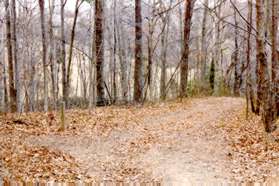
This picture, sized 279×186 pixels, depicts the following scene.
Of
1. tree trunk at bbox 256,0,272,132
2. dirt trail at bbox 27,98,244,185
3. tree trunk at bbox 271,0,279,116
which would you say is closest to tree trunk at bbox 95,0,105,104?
dirt trail at bbox 27,98,244,185

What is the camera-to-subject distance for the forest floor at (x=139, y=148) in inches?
357

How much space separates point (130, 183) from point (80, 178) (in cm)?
101

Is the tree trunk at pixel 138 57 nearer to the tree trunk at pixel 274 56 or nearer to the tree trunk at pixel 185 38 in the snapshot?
the tree trunk at pixel 185 38

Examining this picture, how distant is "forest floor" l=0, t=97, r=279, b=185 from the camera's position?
906 centimetres

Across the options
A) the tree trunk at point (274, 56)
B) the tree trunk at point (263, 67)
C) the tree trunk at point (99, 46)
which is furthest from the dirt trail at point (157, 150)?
the tree trunk at point (99, 46)

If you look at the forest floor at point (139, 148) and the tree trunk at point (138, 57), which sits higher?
the tree trunk at point (138, 57)

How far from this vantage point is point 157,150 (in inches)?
447

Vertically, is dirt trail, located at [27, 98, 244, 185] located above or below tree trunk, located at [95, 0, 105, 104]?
below

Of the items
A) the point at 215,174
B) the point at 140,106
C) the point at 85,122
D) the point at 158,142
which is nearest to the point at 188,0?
the point at 140,106

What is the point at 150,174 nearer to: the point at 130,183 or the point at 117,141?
the point at 130,183

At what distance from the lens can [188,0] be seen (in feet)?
73.6

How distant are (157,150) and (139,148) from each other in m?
0.53

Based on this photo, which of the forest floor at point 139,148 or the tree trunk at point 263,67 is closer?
the forest floor at point 139,148

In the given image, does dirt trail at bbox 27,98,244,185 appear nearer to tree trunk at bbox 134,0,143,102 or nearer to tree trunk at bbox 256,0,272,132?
tree trunk at bbox 256,0,272,132
